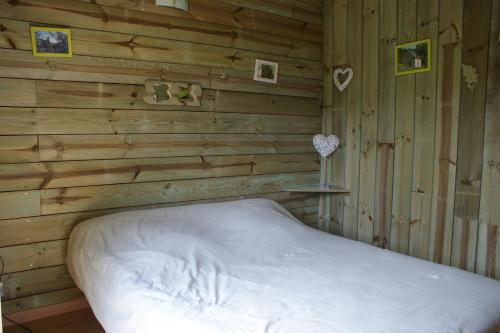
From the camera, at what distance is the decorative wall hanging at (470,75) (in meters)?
2.18

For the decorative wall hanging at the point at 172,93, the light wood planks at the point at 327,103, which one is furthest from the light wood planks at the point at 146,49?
the light wood planks at the point at 327,103

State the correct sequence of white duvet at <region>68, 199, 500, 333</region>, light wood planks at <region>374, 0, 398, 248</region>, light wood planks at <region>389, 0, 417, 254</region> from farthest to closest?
light wood planks at <region>374, 0, 398, 248</region>, light wood planks at <region>389, 0, 417, 254</region>, white duvet at <region>68, 199, 500, 333</region>

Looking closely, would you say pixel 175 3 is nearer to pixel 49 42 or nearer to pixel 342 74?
pixel 49 42

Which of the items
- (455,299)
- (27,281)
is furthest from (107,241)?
(455,299)

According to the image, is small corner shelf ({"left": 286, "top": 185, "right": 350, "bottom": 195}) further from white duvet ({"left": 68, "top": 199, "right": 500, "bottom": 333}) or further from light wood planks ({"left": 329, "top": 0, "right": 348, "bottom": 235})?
white duvet ({"left": 68, "top": 199, "right": 500, "bottom": 333})

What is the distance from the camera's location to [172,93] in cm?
243

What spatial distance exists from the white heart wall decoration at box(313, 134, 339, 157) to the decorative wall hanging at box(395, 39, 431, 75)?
2.30ft

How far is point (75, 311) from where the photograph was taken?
2.22m

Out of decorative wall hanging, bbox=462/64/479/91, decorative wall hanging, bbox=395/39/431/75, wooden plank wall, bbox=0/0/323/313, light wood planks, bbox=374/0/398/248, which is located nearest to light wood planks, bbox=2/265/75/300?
wooden plank wall, bbox=0/0/323/313

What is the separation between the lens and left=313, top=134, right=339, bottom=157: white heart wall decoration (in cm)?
303

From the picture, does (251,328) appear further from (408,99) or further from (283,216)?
(408,99)

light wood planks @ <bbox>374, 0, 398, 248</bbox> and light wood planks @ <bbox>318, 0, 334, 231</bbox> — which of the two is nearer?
light wood planks @ <bbox>374, 0, 398, 248</bbox>

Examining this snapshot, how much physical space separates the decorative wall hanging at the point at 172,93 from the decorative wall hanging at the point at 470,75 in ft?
5.25

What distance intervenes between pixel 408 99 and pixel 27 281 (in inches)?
99.7
